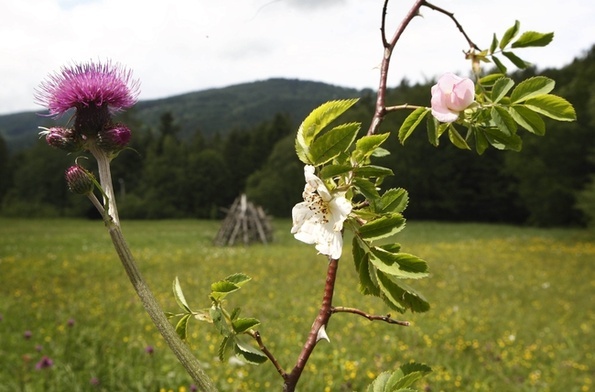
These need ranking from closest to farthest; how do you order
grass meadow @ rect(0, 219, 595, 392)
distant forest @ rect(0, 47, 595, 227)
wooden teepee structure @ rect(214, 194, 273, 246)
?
grass meadow @ rect(0, 219, 595, 392) < wooden teepee structure @ rect(214, 194, 273, 246) < distant forest @ rect(0, 47, 595, 227)

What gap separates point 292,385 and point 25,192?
44898mm

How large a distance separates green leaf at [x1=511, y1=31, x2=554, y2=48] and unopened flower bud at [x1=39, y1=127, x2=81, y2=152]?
1.66 feet

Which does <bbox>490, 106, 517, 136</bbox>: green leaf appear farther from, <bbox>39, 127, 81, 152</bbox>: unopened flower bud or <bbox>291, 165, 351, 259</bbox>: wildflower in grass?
<bbox>39, 127, 81, 152</bbox>: unopened flower bud

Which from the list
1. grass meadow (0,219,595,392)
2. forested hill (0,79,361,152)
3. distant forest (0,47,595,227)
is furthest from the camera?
forested hill (0,79,361,152)

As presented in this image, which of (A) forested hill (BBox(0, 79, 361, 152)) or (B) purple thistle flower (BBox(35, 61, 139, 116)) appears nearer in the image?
(B) purple thistle flower (BBox(35, 61, 139, 116))

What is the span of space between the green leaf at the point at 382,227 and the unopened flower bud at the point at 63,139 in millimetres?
314

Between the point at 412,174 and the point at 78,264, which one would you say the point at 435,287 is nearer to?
the point at 78,264

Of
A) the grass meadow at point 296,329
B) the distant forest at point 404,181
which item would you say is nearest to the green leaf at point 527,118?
the grass meadow at point 296,329

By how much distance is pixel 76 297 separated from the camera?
688 centimetres

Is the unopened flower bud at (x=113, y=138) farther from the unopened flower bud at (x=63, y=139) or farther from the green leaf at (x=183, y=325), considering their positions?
the green leaf at (x=183, y=325)

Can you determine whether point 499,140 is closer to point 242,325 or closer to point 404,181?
point 242,325

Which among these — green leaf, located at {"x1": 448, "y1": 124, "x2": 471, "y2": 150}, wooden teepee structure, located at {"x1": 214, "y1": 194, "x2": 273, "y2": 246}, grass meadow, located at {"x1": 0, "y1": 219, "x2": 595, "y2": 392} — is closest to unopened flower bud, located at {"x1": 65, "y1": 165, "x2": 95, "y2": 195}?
green leaf, located at {"x1": 448, "y1": 124, "x2": 471, "y2": 150}

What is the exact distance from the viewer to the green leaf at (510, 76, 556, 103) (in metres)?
0.59

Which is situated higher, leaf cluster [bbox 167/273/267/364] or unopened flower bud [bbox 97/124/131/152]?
unopened flower bud [bbox 97/124/131/152]
